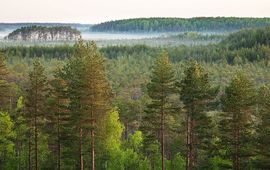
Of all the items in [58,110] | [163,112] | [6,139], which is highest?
[163,112]

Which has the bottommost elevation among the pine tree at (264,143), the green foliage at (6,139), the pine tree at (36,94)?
the green foliage at (6,139)

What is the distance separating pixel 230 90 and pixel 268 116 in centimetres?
369

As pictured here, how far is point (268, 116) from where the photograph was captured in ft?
123

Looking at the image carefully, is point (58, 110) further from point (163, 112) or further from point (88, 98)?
point (163, 112)

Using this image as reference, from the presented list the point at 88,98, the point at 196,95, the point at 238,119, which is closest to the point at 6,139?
the point at 88,98

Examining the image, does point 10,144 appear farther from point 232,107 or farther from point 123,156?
point 232,107

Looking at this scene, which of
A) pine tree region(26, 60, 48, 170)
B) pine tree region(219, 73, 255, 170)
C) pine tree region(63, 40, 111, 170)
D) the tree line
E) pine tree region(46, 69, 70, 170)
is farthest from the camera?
pine tree region(26, 60, 48, 170)

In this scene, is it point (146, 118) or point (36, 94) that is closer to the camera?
point (146, 118)

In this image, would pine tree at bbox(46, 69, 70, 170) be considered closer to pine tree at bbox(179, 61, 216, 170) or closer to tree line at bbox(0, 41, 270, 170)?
tree line at bbox(0, 41, 270, 170)

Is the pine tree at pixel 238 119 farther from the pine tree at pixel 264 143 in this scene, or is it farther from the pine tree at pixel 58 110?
the pine tree at pixel 58 110

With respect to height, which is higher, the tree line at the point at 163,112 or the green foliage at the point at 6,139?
the tree line at the point at 163,112

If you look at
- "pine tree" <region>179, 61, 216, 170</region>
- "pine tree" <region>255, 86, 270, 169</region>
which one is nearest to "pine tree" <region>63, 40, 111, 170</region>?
"pine tree" <region>179, 61, 216, 170</region>

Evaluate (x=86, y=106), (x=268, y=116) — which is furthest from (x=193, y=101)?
(x=86, y=106)

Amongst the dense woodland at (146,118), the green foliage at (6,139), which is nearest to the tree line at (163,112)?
the dense woodland at (146,118)
